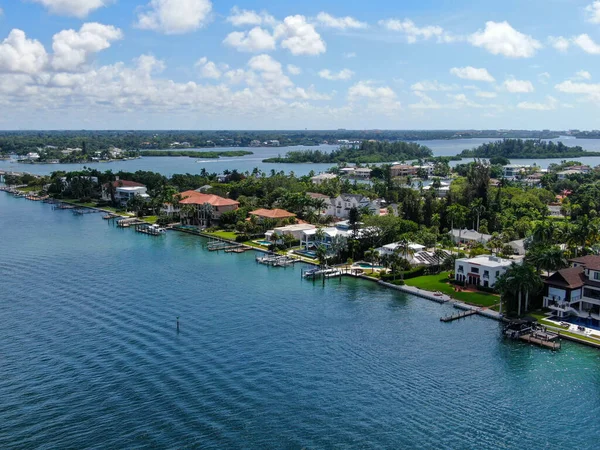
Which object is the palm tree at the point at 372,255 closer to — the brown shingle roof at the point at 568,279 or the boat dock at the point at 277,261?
the boat dock at the point at 277,261

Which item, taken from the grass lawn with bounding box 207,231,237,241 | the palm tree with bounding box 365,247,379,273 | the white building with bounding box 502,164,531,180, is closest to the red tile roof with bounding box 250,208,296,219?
the grass lawn with bounding box 207,231,237,241

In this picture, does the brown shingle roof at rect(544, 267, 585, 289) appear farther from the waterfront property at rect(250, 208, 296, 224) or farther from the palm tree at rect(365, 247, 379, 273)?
the waterfront property at rect(250, 208, 296, 224)

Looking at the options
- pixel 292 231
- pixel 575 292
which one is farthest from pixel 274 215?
pixel 575 292

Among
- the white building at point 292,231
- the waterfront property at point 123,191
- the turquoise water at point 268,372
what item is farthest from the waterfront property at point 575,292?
the waterfront property at point 123,191

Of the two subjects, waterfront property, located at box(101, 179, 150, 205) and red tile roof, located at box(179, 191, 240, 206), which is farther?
waterfront property, located at box(101, 179, 150, 205)

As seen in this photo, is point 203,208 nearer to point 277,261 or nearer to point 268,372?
point 277,261

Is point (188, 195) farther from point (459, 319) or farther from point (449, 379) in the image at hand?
point (449, 379)
